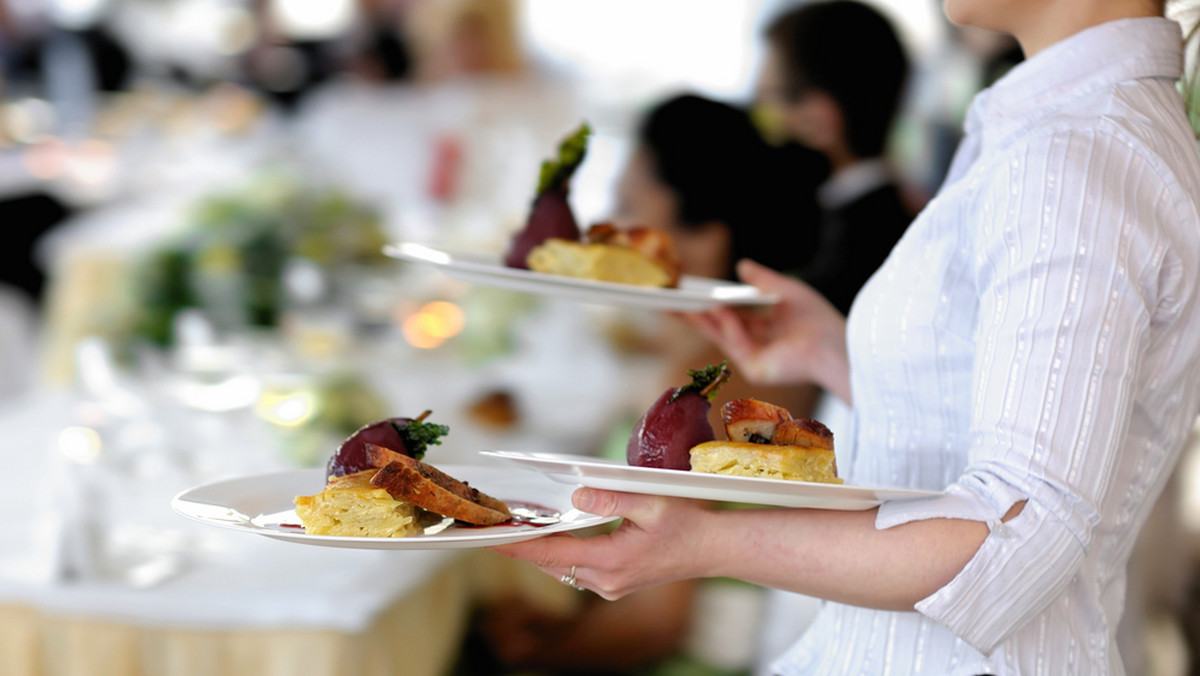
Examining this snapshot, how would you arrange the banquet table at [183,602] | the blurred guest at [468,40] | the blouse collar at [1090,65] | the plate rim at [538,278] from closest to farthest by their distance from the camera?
the blouse collar at [1090,65] < the plate rim at [538,278] < the banquet table at [183,602] < the blurred guest at [468,40]

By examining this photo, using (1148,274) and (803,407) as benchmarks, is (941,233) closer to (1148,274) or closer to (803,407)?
(1148,274)

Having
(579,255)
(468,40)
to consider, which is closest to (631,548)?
(579,255)

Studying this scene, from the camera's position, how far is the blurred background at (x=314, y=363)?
1.52m

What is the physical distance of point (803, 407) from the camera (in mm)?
2359

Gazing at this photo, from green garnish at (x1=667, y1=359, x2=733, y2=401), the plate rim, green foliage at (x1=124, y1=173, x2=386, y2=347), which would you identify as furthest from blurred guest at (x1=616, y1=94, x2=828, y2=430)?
green garnish at (x1=667, y1=359, x2=733, y2=401)

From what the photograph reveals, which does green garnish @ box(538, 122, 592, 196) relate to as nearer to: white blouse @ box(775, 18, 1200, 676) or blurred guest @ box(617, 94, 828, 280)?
white blouse @ box(775, 18, 1200, 676)

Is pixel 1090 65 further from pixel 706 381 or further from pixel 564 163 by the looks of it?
pixel 564 163

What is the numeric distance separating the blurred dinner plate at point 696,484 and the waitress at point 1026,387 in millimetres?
48

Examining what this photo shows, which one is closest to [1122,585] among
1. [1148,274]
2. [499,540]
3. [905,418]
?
[905,418]

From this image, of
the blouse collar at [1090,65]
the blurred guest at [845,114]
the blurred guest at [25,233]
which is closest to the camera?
the blouse collar at [1090,65]

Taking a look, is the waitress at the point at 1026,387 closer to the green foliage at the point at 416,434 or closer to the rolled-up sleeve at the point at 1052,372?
the rolled-up sleeve at the point at 1052,372

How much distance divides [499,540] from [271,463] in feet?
4.31

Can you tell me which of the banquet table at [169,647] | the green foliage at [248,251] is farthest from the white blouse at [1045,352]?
the green foliage at [248,251]

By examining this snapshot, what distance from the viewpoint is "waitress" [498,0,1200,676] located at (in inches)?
30.4
